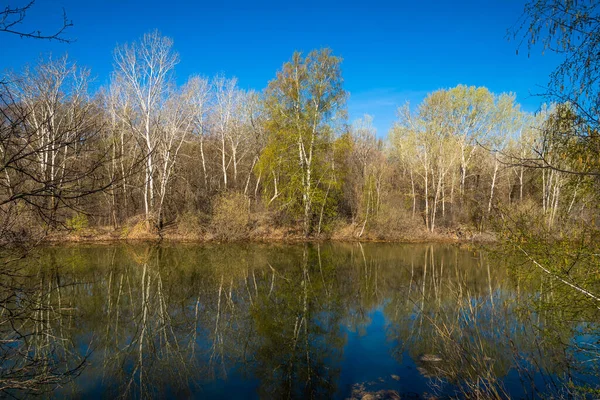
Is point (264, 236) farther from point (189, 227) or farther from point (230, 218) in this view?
point (189, 227)

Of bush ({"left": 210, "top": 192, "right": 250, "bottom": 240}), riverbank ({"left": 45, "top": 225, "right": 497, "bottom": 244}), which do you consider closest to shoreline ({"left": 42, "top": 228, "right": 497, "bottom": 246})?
riverbank ({"left": 45, "top": 225, "right": 497, "bottom": 244})

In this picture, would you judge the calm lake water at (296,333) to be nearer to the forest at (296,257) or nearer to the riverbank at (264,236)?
the forest at (296,257)

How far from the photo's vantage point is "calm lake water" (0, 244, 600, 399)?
5910mm

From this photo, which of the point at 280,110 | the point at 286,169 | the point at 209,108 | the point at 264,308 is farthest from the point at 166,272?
the point at 209,108

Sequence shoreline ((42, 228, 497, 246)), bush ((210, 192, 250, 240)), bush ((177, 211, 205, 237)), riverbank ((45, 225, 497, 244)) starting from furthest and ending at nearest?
bush ((177, 211, 205, 237)) → bush ((210, 192, 250, 240)) → riverbank ((45, 225, 497, 244)) → shoreline ((42, 228, 497, 246))

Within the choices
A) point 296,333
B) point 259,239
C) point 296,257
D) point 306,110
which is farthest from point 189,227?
point 296,333

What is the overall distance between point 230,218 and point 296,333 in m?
14.6

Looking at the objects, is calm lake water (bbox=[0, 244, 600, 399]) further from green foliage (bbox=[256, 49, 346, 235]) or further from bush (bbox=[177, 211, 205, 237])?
green foliage (bbox=[256, 49, 346, 235])

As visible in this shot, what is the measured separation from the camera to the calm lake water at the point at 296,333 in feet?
19.4

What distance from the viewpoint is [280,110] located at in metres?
23.2

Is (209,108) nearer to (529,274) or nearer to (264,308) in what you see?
(264,308)

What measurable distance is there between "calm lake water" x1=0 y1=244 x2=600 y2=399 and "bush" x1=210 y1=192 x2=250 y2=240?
22.8 feet

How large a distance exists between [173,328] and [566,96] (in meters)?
8.97

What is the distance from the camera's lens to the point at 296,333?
8.52m
